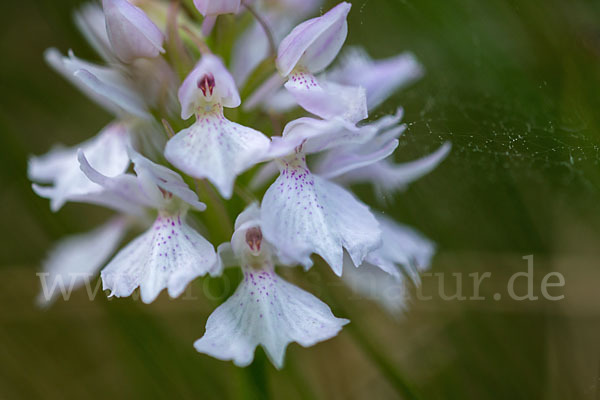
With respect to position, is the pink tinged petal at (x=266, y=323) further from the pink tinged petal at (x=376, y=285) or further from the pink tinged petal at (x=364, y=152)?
the pink tinged petal at (x=376, y=285)

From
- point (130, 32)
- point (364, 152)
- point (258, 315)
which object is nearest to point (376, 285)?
point (364, 152)

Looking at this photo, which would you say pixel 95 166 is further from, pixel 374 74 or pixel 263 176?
pixel 374 74

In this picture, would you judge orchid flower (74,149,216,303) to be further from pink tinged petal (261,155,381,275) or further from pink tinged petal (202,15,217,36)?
pink tinged petal (202,15,217,36)

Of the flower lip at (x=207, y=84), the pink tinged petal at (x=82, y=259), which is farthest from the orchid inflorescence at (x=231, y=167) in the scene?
the pink tinged petal at (x=82, y=259)

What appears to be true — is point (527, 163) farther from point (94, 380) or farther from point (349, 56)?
point (94, 380)

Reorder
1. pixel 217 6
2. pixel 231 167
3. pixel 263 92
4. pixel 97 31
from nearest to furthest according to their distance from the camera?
pixel 231 167, pixel 217 6, pixel 263 92, pixel 97 31

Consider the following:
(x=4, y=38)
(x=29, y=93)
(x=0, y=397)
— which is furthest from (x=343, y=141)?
(x=4, y=38)
